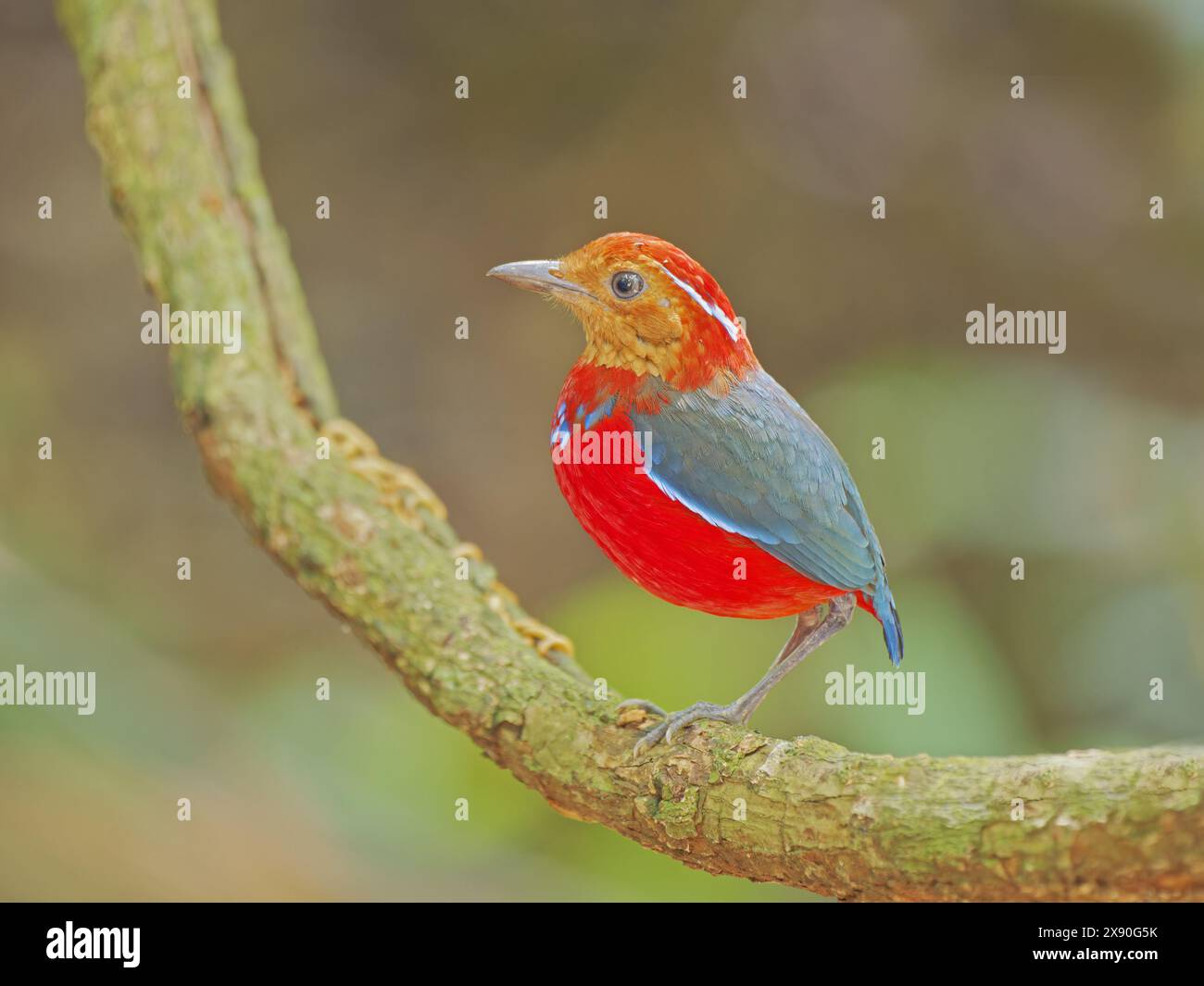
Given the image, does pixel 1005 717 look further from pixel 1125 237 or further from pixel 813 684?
pixel 1125 237

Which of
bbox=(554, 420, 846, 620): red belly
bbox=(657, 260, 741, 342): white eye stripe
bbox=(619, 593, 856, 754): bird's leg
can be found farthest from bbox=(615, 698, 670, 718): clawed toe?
bbox=(657, 260, 741, 342): white eye stripe

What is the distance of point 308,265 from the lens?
5059 millimetres

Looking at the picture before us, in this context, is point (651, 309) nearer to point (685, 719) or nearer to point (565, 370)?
point (685, 719)

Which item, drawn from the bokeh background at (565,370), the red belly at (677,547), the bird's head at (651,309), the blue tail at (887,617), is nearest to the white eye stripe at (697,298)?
the bird's head at (651,309)

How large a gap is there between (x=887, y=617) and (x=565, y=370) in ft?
9.43

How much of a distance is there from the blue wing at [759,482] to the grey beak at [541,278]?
28cm

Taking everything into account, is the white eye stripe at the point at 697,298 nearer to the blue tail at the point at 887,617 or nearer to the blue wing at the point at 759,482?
the blue wing at the point at 759,482

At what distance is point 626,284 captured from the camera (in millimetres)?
2277

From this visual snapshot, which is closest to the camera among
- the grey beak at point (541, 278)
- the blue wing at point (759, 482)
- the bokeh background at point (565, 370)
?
the blue wing at point (759, 482)

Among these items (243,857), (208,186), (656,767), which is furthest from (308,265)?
(656,767)

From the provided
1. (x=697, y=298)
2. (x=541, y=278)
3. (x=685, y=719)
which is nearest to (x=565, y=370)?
(x=541, y=278)

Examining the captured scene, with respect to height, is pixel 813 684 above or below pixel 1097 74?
below

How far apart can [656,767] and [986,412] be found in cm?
248

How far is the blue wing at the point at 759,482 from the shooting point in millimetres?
2203
